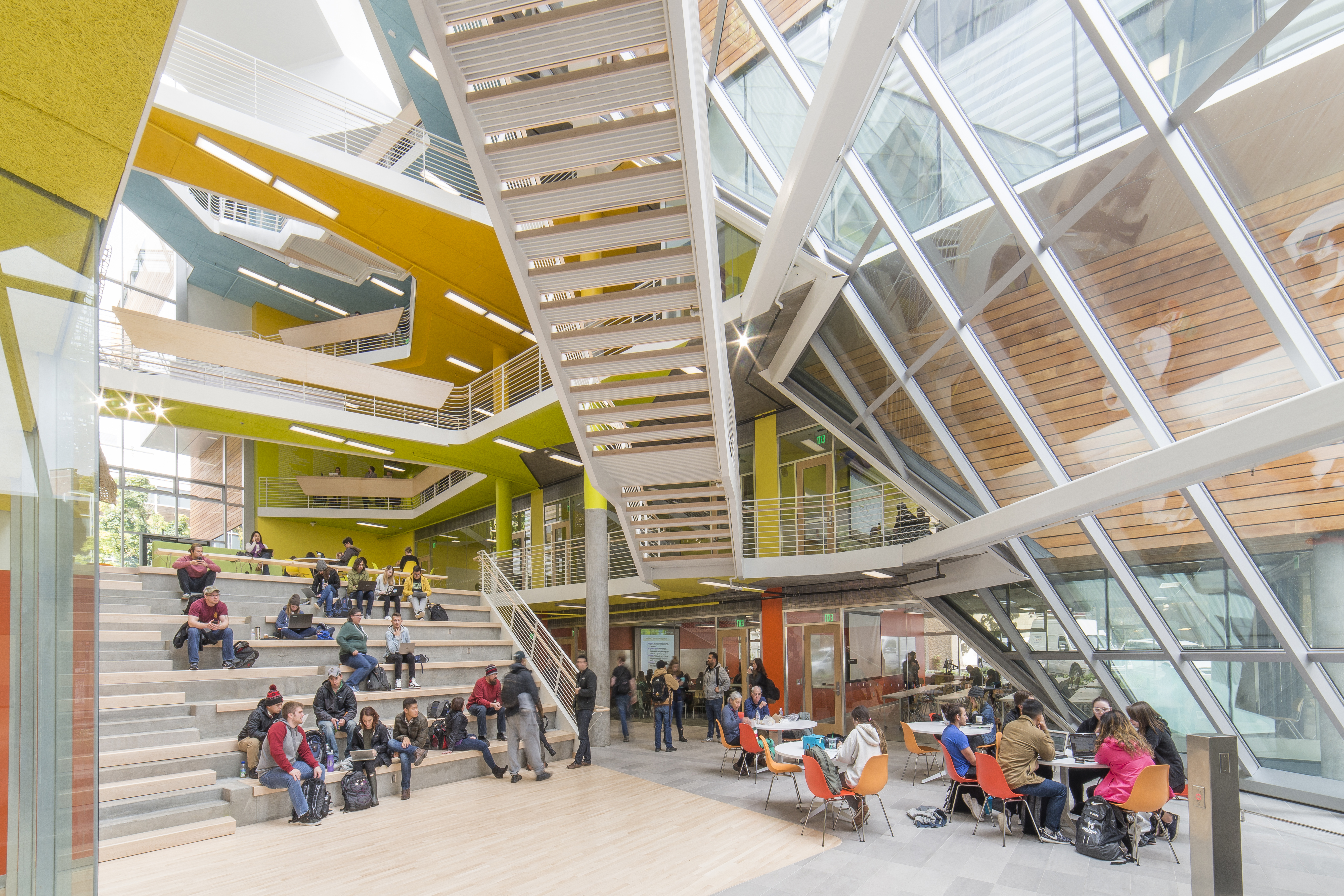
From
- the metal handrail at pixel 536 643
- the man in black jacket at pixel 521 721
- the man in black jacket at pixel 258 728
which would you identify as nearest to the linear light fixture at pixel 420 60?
the metal handrail at pixel 536 643

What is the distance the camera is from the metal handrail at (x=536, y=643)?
42.6 ft

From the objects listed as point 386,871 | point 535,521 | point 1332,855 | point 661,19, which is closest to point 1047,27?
point 661,19

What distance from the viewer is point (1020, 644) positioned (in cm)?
1129

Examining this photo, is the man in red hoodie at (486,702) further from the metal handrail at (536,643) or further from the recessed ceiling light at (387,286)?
the recessed ceiling light at (387,286)

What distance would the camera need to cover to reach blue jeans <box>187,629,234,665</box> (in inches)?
384

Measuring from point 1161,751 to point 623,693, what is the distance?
338 inches

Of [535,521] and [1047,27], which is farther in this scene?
[535,521]

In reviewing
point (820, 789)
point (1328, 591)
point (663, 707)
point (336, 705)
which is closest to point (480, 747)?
point (336, 705)

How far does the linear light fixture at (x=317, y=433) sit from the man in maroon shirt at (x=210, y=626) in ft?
21.8

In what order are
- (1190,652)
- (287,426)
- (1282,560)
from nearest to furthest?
(1282,560) → (1190,652) → (287,426)

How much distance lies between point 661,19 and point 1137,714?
7.44 meters

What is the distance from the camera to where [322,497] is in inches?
925

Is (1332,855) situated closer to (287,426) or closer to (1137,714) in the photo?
(1137,714)

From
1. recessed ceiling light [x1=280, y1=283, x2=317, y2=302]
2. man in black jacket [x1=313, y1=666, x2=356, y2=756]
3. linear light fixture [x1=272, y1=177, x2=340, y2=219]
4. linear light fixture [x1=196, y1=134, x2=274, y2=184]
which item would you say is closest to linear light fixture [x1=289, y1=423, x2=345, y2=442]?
linear light fixture [x1=272, y1=177, x2=340, y2=219]
